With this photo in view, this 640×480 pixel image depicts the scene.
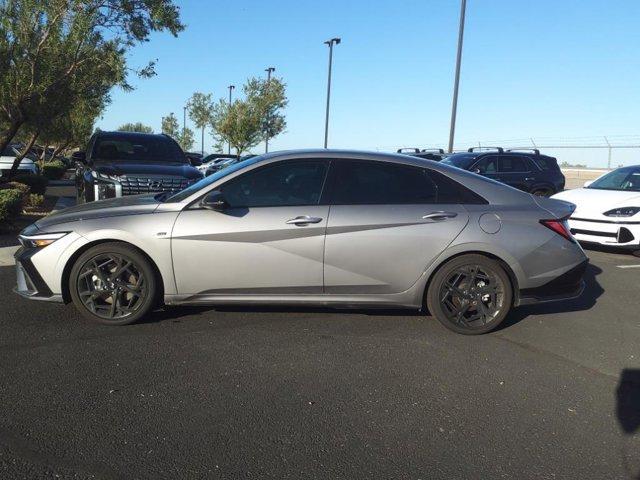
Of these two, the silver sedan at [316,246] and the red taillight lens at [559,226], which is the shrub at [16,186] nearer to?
the silver sedan at [316,246]

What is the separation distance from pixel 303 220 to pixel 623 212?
609 centimetres

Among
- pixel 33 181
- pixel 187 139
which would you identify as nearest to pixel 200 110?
pixel 187 139

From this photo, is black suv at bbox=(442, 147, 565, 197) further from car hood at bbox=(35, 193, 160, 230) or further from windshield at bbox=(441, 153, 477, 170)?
car hood at bbox=(35, 193, 160, 230)

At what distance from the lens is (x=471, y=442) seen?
3.19 metres

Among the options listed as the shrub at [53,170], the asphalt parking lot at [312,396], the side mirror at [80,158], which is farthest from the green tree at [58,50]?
the shrub at [53,170]

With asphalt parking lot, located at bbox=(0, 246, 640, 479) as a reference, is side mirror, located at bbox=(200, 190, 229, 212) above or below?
above

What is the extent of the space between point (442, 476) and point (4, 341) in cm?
345

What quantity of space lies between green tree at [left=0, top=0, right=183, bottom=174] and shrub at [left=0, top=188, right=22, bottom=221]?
2336mm

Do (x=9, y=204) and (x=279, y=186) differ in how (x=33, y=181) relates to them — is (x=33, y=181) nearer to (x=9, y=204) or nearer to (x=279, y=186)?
(x=9, y=204)

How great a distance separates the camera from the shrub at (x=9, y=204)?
29.3ft

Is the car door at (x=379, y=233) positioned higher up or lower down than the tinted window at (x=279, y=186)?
lower down

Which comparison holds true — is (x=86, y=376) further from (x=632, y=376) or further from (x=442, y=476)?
(x=632, y=376)

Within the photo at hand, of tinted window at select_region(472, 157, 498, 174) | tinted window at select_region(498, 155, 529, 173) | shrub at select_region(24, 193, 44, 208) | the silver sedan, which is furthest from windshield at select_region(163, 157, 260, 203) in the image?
tinted window at select_region(498, 155, 529, 173)

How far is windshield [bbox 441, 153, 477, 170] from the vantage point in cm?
1407
